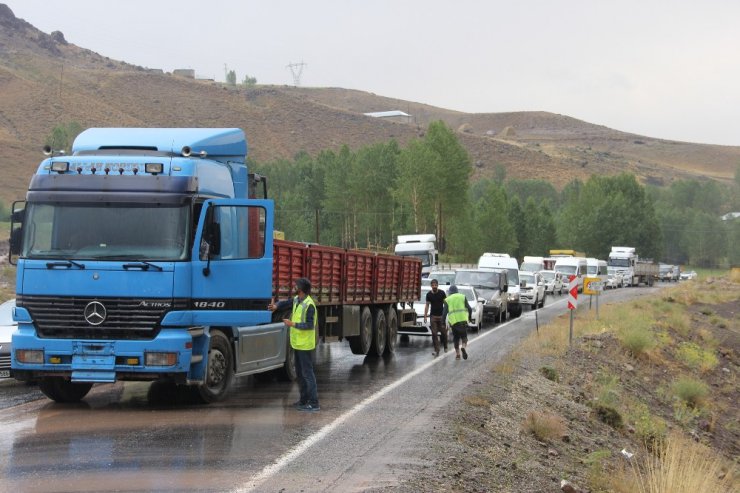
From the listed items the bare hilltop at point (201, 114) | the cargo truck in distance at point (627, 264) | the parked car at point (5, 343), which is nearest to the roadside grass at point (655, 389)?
the parked car at point (5, 343)

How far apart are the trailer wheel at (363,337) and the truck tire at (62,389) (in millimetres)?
7166

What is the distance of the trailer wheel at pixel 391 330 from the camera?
2183 cm

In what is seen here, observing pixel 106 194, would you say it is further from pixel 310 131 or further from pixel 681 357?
pixel 310 131

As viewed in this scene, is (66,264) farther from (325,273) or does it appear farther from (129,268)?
(325,273)

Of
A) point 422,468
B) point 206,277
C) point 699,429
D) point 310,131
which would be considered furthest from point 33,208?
point 310,131

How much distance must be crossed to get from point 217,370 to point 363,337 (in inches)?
290

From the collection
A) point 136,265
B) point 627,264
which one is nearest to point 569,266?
point 627,264

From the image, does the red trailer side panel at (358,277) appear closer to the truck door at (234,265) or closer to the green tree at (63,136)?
the truck door at (234,265)

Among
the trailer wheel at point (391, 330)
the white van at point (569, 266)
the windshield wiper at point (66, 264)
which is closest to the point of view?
the windshield wiper at point (66, 264)

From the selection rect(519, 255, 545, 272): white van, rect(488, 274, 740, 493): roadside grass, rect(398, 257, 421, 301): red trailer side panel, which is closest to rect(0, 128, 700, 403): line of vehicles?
rect(488, 274, 740, 493): roadside grass

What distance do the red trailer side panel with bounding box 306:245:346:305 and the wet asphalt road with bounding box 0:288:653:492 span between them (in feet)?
4.90

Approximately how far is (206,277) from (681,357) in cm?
2367

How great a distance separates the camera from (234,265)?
12.5 metres

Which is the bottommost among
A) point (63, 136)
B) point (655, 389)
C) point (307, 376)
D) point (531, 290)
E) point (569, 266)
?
point (655, 389)
